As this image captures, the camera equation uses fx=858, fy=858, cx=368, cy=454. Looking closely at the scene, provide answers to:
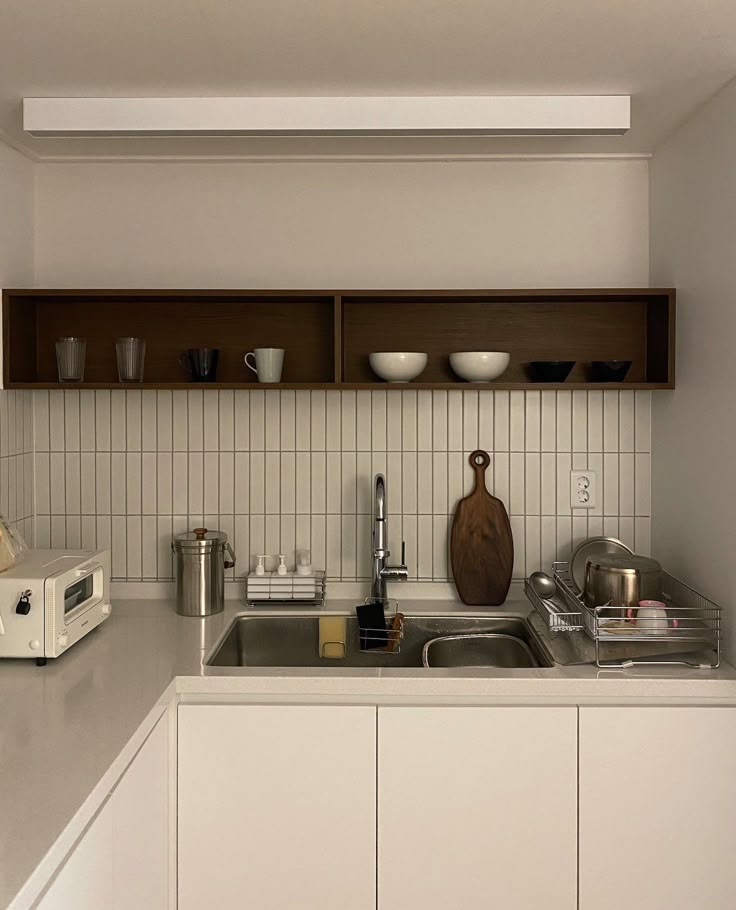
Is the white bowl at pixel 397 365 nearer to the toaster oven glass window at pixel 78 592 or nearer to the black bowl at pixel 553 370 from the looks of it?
the black bowl at pixel 553 370

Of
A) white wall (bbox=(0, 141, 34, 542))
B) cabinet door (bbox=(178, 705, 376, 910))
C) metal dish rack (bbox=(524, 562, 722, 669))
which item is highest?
white wall (bbox=(0, 141, 34, 542))

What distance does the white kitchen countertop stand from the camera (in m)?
1.42

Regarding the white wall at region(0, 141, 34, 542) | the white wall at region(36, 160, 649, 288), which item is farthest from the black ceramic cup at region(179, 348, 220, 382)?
the white wall at region(0, 141, 34, 542)

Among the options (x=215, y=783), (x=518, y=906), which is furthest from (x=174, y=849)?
(x=518, y=906)

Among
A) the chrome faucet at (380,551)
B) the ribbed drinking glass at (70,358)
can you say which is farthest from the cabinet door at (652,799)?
the ribbed drinking glass at (70,358)

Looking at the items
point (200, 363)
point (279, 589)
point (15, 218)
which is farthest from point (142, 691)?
point (15, 218)

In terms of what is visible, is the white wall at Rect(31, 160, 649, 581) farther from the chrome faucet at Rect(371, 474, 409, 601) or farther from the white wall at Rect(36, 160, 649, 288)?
the chrome faucet at Rect(371, 474, 409, 601)

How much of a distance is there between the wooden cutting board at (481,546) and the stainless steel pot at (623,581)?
428 millimetres

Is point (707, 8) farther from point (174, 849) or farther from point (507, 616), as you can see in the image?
point (174, 849)

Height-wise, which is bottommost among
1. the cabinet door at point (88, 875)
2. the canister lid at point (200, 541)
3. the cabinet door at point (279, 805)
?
the cabinet door at point (279, 805)

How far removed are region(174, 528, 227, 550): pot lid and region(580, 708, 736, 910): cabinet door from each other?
1147mm

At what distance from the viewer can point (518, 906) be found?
203 centimetres

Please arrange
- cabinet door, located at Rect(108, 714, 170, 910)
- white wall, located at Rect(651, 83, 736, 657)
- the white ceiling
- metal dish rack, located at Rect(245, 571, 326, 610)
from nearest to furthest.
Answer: cabinet door, located at Rect(108, 714, 170, 910) → the white ceiling → white wall, located at Rect(651, 83, 736, 657) → metal dish rack, located at Rect(245, 571, 326, 610)

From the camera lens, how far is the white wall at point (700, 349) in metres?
2.12
